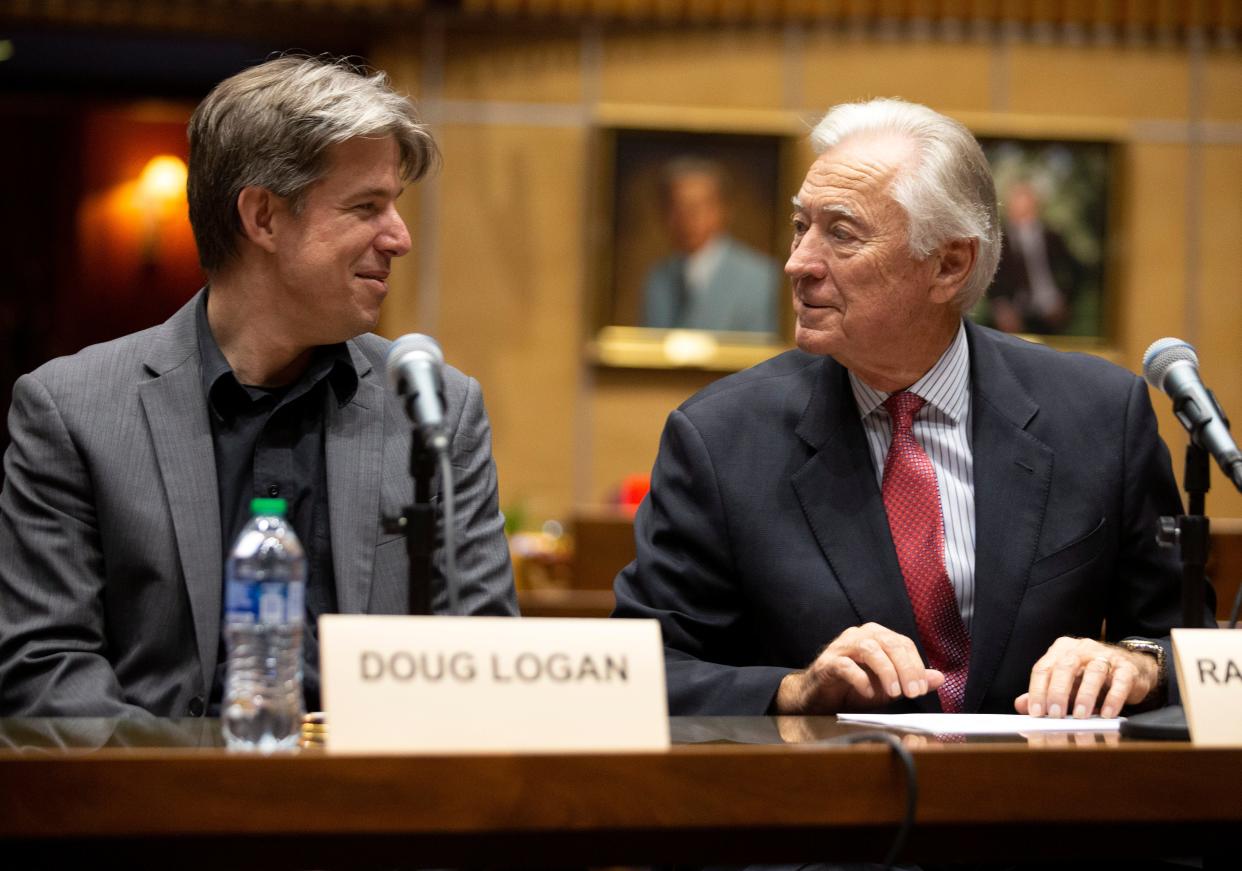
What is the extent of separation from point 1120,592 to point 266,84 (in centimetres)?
173

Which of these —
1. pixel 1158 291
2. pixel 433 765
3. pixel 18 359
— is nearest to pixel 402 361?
pixel 433 765

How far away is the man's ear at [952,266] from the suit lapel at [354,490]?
1022mm

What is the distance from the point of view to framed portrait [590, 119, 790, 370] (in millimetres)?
7242

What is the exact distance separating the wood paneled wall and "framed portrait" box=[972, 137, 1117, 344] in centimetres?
11

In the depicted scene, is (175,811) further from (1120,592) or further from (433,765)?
(1120,592)

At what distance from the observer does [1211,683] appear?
1.62 meters

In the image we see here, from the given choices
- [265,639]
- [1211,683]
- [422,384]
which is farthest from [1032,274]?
[265,639]

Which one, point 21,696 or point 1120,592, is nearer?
point 21,696

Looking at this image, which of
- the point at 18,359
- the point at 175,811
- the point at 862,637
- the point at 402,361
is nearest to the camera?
the point at 175,811

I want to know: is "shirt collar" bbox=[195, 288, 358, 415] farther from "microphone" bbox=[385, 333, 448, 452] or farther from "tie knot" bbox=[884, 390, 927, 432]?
"tie knot" bbox=[884, 390, 927, 432]

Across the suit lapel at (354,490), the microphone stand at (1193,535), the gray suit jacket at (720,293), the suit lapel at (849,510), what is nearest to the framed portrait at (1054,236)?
the gray suit jacket at (720,293)

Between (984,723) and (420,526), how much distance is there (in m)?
0.76

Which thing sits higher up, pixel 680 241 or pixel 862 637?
pixel 680 241

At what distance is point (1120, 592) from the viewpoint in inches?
98.3
